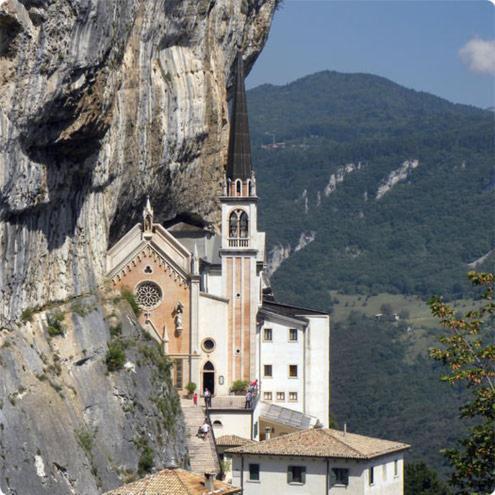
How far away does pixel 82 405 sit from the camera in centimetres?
6856

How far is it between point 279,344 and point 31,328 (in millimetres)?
25785

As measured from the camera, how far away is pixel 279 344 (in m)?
89.8

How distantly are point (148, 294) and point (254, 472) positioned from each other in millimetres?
17305

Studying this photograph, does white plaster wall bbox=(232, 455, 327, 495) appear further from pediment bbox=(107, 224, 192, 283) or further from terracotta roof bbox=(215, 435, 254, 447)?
pediment bbox=(107, 224, 192, 283)

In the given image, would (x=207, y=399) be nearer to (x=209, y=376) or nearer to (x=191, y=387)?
(x=191, y=387)

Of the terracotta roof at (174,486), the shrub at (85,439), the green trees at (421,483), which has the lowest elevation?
the green trees at (421,483)

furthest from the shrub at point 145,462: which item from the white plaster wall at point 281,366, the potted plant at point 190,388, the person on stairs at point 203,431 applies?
the white plaster wall at point 281,366

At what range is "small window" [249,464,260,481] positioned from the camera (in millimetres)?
68375

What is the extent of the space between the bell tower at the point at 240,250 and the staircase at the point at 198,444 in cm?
371

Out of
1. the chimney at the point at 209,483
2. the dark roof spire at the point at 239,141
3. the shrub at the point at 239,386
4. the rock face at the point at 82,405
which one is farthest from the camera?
the dark roof spire at the point at 239,141

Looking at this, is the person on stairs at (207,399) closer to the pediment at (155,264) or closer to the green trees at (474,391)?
the pediment at (155,264)

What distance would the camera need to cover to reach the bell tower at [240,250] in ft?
282

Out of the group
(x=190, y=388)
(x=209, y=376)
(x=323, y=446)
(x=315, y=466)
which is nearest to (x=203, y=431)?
(x=190, y=388)

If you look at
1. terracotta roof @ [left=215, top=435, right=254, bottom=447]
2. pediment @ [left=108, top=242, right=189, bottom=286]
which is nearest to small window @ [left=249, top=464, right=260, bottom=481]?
terracotta roof @ [left=215, top=435, right=254, bottom=447]
